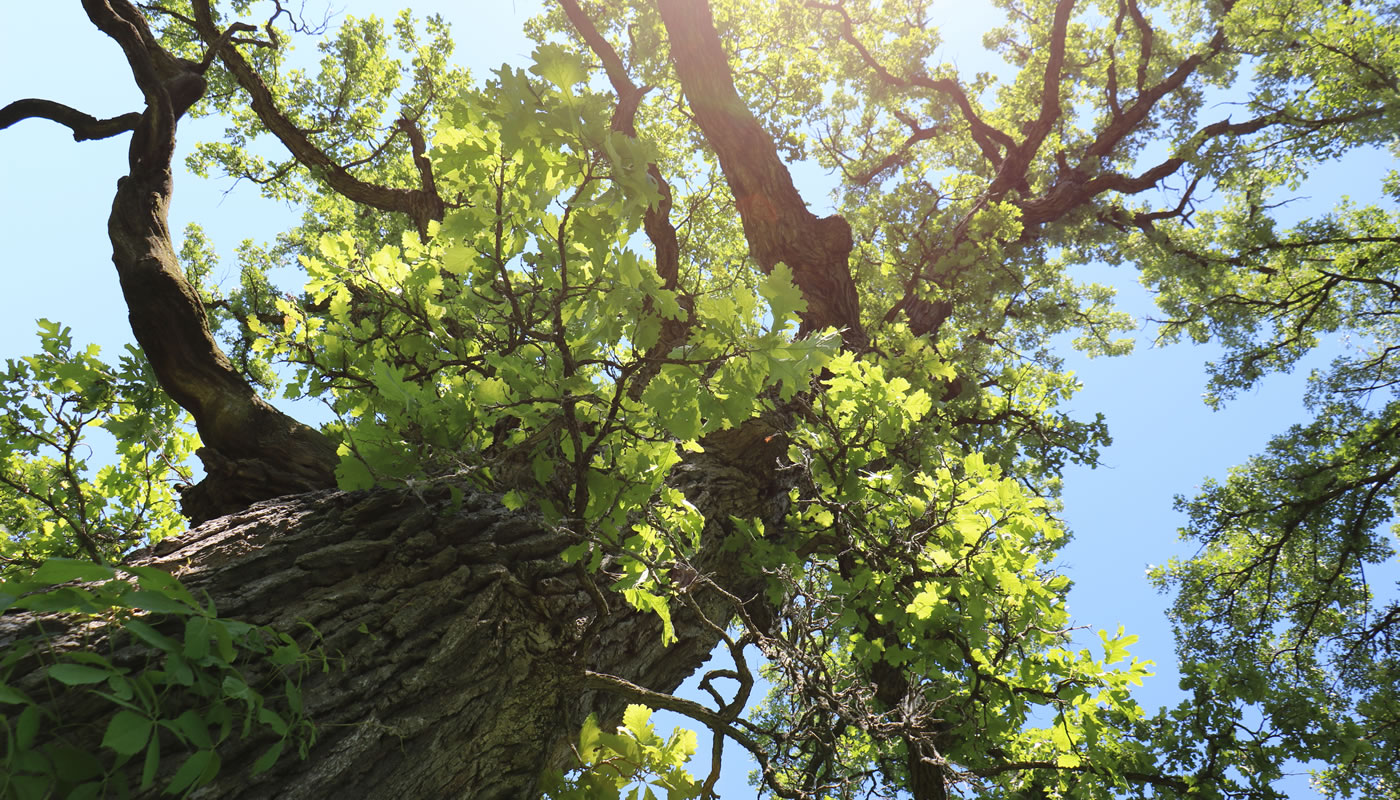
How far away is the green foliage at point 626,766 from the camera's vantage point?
210 centimetres

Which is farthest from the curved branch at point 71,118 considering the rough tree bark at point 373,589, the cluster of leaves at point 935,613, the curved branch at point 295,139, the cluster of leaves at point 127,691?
the cluster of leaves at point 935,613

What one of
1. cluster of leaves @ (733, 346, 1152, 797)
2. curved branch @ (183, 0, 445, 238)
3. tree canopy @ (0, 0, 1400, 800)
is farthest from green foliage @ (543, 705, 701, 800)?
curved branch @ (183, 0, 445, 238)

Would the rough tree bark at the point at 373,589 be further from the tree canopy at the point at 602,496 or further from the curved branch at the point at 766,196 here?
the curved branch at the point at 766,196

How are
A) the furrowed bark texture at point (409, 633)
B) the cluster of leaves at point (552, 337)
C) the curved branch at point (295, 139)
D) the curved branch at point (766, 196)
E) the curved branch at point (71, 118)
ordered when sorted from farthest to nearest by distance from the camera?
the curved branch at point (295, 139), the curved branch at point (766, 196), the curved branch at point (71, 118), the furrowed bark texture at point (409, 633), the cluster of leaves at point (552, 337)

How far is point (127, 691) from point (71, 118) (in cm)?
445

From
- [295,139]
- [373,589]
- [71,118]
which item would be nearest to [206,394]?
[373,589]

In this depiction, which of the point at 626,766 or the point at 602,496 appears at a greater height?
the point at 602,496

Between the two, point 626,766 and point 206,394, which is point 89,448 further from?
point 626,766

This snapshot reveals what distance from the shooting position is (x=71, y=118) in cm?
383

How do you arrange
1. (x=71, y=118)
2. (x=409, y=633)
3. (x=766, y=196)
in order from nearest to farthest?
(x=409, y=633), (x=71, y=118), (x=766, y=196)

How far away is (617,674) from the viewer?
286 centimetres

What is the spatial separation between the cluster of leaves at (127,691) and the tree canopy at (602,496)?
1 centimetres

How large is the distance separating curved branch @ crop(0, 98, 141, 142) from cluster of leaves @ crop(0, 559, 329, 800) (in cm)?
362

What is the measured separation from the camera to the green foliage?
210 cm
